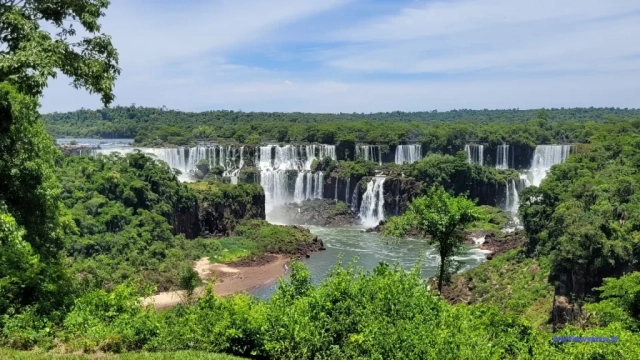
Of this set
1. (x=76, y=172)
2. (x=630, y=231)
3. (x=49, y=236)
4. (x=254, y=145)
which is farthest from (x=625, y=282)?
(x=254, y=145)

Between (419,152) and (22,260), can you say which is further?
(419,152)

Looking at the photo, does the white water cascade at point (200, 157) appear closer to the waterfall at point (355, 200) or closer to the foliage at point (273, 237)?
the foliage at point (273, 237)

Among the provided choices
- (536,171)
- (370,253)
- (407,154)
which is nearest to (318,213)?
(370,253)

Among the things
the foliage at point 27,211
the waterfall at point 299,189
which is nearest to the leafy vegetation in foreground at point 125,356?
the foliage at point 27,211

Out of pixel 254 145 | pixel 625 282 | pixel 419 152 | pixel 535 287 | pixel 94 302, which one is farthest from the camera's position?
pixel 419 152

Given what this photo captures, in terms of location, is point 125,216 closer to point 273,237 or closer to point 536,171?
point 273,237

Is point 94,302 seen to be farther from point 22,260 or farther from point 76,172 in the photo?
point 76,172
